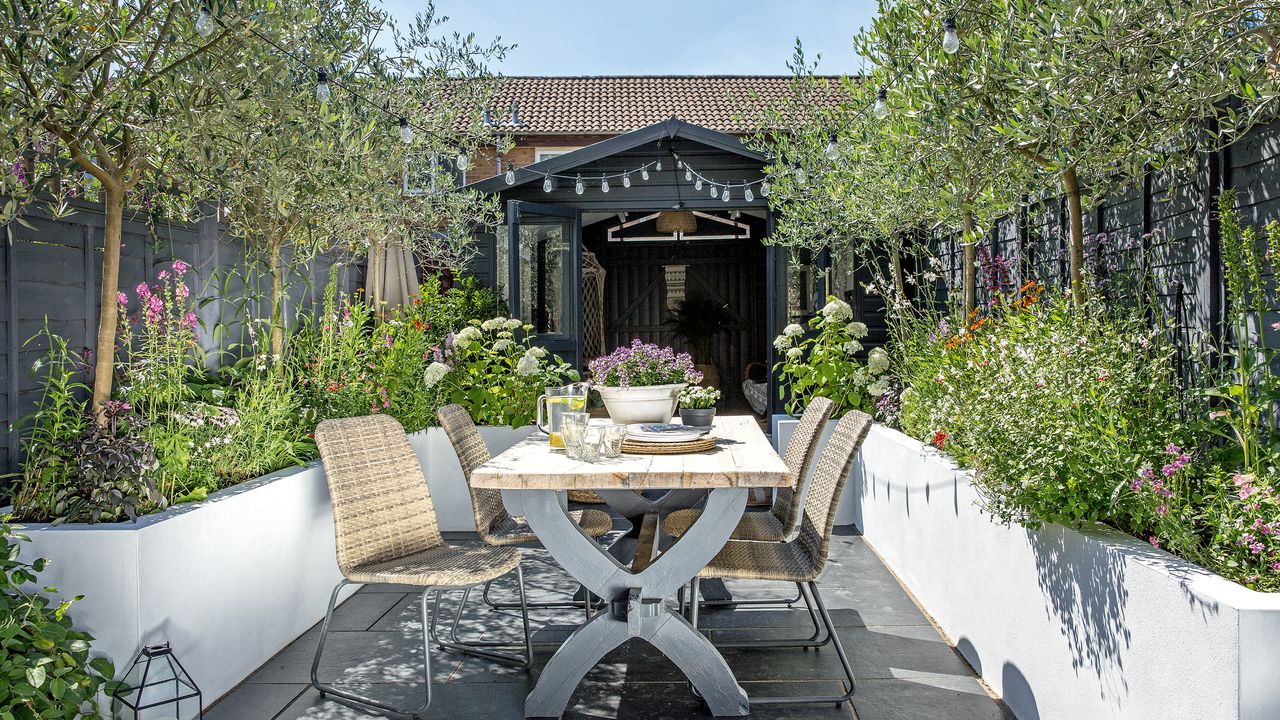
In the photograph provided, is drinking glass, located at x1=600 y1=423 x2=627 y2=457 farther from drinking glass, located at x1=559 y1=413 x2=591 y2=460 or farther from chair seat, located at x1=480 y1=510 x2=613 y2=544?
chair seat, located at x1=480 y1=510 x2=613 y2=544

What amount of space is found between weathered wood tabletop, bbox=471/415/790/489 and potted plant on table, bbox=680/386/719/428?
585 millimetres

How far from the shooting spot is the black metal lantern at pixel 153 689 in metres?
2.38

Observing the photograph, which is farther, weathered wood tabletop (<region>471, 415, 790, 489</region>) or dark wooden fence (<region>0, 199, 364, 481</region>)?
dark wooden fence (<region>0, 199, 364, 481</region>)

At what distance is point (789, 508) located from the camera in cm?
317

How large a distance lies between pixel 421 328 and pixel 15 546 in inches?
131

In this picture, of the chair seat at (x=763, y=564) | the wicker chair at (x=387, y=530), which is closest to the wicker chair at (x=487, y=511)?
the wicker chair at (x=387, y=530)

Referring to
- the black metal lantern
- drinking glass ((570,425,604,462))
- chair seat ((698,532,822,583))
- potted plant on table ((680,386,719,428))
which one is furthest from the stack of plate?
the black metal lantern

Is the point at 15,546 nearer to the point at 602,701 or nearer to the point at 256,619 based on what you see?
the point at 256,619

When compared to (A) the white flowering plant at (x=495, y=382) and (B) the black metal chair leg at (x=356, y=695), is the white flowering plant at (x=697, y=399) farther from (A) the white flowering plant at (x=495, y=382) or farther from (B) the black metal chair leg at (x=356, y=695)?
(A) the white flowering plant at (x=495, y=382)

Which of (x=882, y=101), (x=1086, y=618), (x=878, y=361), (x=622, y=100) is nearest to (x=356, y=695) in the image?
(x=1086, y=618)

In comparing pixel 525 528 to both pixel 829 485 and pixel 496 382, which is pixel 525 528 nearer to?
pixel 829 485

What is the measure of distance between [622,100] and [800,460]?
1229 centimetres

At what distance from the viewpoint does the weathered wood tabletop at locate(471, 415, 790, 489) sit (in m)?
2.51

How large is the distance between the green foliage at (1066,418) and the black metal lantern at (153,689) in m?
2.34
